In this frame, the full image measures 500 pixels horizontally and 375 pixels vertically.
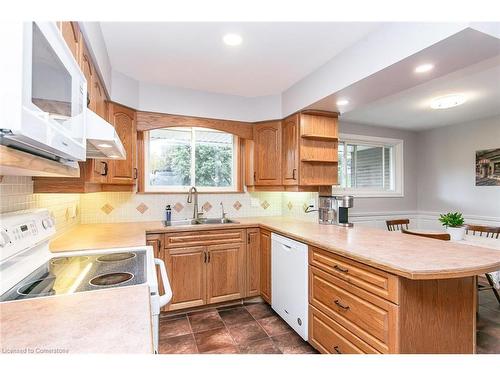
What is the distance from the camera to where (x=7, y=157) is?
65 centimetres

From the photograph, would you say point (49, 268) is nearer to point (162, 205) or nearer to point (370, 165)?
point (162, 205)

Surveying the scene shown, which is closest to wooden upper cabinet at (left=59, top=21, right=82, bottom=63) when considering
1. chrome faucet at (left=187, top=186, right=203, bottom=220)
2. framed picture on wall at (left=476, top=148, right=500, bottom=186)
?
chrome faucet at (left=187, top=186, right=203, bottom=220)

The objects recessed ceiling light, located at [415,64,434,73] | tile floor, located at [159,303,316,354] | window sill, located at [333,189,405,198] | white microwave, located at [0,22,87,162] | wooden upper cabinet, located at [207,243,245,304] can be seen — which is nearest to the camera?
white microwave, located at [0,22,87,162]

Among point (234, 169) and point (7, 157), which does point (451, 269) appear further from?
point (234, 169)

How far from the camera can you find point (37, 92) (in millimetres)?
693

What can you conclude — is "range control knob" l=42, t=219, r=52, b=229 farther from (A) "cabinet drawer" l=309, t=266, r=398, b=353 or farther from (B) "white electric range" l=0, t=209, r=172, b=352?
(A) "cabinet drawer" l=309, t=266, r=398, b=353

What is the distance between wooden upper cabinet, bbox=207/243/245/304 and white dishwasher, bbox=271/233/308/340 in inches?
14.9

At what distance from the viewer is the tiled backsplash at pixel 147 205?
6.89 feet

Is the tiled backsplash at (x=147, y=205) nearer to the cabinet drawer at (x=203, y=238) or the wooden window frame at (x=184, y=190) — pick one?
the wooden window frame at (x=184, y=190)

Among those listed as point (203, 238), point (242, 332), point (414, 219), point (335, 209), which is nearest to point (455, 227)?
point (335, 209)

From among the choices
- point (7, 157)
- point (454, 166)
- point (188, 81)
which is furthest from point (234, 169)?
point (454, 166)

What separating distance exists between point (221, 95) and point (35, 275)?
2455 millimetres

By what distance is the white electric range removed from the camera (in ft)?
3.55

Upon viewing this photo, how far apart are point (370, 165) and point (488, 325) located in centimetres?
244
